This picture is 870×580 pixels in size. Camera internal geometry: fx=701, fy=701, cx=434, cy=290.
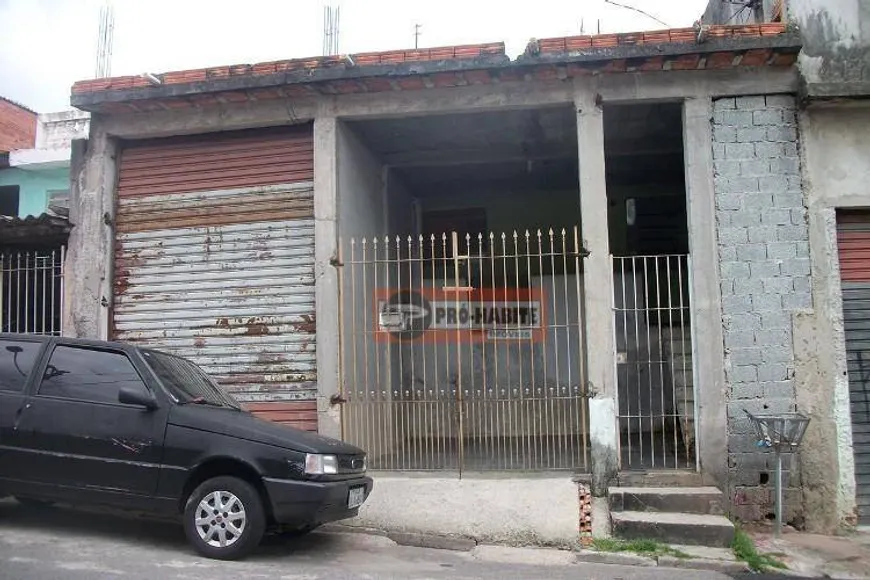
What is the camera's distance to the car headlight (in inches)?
216

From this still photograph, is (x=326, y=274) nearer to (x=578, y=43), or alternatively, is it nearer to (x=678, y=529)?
(x=578, y=43)

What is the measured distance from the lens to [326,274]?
816 centimetres

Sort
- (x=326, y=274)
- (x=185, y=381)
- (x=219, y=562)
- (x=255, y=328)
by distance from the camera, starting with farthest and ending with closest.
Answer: (x=255, y=328), (x=326, y=274), (x=185, y=381), (x=219, y=562)

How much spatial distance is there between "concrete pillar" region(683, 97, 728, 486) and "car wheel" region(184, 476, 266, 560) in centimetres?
464

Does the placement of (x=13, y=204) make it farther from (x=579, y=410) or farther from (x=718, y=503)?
(x=718, y=503)

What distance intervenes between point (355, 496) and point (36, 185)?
11.3 metres

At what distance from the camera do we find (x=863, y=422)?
7.53 m

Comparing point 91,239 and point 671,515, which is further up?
point 91,239

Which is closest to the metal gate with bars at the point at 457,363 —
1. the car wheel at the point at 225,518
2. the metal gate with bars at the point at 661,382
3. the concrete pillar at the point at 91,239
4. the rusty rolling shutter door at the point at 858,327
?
the metal gate with bars at the point at 661,382

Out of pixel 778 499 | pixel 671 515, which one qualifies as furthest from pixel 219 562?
pixel 778 499

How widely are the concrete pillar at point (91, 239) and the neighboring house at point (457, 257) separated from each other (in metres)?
0.03

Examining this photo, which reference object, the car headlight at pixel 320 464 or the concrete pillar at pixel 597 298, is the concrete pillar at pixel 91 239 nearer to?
the car headlight at pixel 320 464

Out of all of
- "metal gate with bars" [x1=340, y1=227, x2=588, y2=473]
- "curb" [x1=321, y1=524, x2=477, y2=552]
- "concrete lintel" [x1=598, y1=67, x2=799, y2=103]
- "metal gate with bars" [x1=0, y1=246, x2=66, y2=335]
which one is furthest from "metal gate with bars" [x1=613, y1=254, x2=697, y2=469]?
"metal gate with bars" [x1=0, y1=246, x2=66, y2=335]

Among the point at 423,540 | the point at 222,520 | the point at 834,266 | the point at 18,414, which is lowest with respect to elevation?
the point at 423,540
